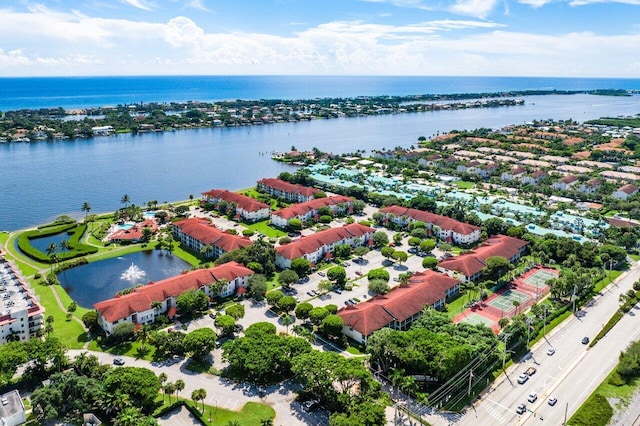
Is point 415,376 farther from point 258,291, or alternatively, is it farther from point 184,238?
point 184,238

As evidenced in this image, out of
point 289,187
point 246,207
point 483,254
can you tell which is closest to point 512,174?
point 289,187

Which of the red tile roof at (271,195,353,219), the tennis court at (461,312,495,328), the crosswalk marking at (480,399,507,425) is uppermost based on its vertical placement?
the red tile roof at (271,195,353,219)

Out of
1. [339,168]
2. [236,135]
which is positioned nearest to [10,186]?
[339,168]

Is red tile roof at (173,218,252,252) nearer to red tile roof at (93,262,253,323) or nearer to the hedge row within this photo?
red tile roof at (93,262,253,323)

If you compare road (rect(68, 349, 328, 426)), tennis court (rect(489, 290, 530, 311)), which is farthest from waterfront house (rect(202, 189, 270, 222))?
tennis court (rect(489, 290, 530, 311))

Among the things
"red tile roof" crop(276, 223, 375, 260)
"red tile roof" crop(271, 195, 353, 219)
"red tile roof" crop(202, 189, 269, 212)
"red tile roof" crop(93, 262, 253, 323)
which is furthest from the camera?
"red tile roof" crop(202, 189, 269, 212)

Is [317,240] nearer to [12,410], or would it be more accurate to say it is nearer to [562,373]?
[562,373]
